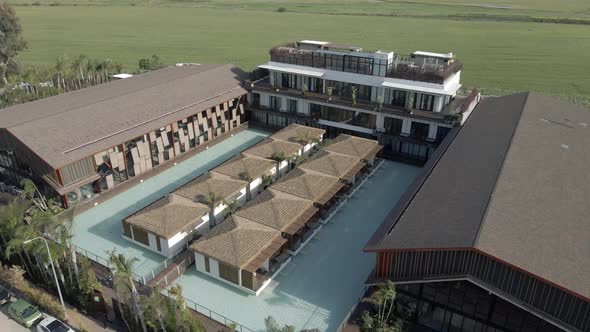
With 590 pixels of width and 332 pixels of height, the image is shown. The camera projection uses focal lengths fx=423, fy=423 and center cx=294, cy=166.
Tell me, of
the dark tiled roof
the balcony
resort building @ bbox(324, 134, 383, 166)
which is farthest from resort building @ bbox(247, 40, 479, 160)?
the dark tiled roof

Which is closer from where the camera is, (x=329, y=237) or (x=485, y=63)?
(x=329, y=237)

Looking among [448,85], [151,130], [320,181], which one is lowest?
[320,181]

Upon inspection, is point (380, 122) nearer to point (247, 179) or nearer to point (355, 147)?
point (355, 147)

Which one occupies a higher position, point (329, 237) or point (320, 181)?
point (320, 181)

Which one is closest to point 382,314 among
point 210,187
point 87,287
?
point 210,187

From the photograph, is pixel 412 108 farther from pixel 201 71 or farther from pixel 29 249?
pixel 29 249

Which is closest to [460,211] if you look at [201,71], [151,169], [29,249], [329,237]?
[329,237]
